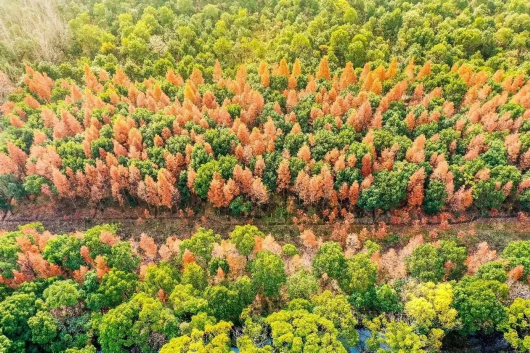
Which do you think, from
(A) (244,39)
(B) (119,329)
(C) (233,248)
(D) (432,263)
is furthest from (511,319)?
(A) (244,39)

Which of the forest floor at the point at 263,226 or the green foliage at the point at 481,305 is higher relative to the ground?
the green foliage at the point at 481,305

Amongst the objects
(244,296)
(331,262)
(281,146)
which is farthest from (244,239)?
(281,146)

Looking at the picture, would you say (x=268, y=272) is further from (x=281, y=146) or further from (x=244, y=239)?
(x=281, y=146)

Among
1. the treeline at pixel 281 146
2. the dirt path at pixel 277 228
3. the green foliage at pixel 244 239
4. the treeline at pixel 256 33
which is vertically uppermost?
the treeline at pixel 256 33

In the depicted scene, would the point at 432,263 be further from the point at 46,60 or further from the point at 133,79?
the point at 46,60

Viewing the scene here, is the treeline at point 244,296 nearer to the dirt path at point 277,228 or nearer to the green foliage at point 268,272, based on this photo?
the green foliage at point 268,272

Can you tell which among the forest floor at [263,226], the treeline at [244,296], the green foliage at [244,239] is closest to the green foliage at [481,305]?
the treeline at [244,296]

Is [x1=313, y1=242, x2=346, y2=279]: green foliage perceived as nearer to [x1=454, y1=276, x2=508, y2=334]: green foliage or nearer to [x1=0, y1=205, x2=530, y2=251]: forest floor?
[x1=454, y1=276, x2=508, y2=334]: green foliage

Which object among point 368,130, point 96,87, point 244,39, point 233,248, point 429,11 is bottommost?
point 233,248
